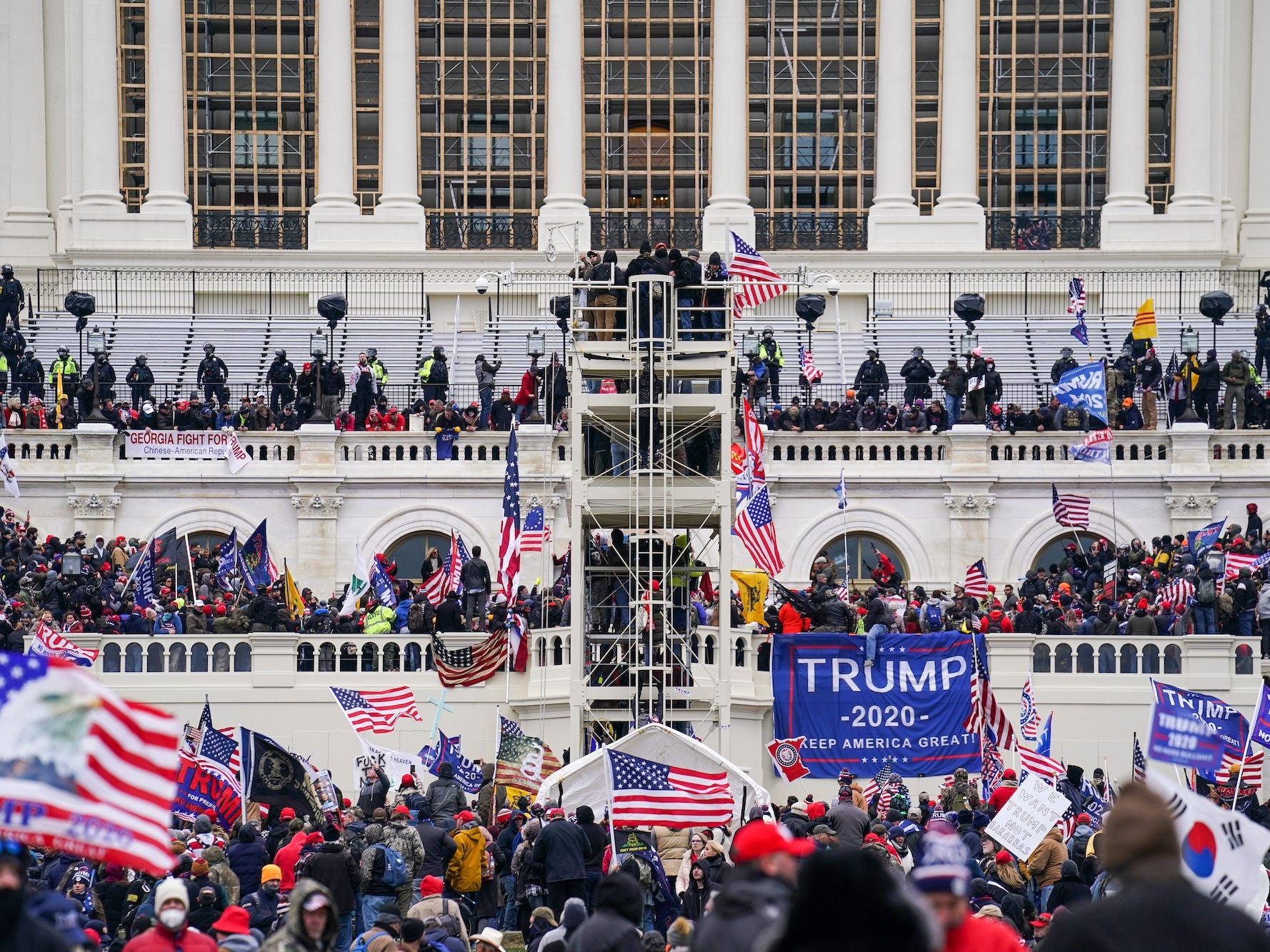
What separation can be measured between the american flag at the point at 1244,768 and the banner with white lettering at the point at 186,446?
67.3 ft

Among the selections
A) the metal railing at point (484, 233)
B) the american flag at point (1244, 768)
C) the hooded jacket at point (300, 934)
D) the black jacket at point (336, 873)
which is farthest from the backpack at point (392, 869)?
the metal railing at point (484, 233)

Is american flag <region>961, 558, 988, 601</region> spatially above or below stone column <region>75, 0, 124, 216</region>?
below

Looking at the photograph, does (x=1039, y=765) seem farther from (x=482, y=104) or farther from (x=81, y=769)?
(x=482, y=104)

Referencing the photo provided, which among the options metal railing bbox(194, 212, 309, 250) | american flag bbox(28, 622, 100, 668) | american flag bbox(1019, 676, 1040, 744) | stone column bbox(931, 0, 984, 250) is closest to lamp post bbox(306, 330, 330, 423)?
american flag bbox(28, 622, 100, 668)

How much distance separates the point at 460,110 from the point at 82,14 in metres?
9.31

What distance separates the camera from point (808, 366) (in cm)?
4997

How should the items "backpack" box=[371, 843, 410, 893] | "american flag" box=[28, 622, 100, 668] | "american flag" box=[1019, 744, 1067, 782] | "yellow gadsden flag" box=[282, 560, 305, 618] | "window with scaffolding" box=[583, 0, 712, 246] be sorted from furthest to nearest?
"window with scaffolding" box=[583, 0, 712, 246], "yellow gadsden flag" box=[282, 560, 305, 618], "american flag" box=[28, 622, 100, 668], "american flag" box=[1019, 744, 1067, 782], "backpack" box=[371, 843, 410, 893]

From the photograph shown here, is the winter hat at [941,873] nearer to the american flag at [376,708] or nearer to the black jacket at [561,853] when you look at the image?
the black jacket at [561,853]

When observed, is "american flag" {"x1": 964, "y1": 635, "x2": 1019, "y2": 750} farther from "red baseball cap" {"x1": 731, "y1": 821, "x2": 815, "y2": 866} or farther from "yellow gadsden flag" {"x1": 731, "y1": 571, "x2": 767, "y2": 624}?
"red baseball cap" {"x1": 731, "y1": 821, "x2": 815, "y2": 866}

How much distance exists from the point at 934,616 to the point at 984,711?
4593 mm

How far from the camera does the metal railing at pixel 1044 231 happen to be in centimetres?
6350

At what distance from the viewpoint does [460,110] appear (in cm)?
6588

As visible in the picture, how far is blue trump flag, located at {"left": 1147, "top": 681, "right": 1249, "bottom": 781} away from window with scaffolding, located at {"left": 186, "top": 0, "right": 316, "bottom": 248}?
38848mm

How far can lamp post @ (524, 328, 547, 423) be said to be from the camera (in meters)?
45.2
